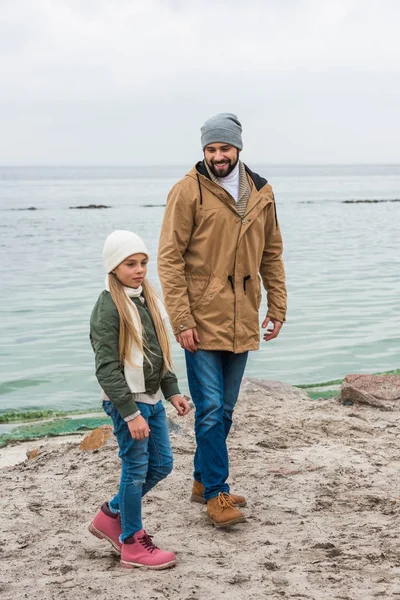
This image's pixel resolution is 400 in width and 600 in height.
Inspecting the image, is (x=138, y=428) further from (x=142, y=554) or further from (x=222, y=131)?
(x=222, y=131)

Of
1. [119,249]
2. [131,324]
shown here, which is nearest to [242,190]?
[119,249]

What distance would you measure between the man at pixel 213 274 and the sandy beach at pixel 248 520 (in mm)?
371

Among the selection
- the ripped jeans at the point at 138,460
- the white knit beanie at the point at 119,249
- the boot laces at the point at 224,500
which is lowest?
the boot laces at the point at 224,500

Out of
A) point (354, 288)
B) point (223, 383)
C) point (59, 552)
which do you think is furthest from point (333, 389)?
point (354, 288)

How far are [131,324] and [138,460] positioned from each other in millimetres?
651

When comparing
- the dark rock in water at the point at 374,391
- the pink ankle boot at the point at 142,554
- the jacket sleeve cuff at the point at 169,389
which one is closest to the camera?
the pink ankle boot at the point at 142,554

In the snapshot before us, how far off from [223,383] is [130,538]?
42.1 inches

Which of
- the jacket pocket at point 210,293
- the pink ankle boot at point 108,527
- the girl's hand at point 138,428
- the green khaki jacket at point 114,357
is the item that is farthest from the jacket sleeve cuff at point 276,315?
the pink ankle boot at point 108,527

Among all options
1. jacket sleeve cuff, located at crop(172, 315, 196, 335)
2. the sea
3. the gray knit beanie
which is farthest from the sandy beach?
the sea

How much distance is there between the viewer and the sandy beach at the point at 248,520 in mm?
3818

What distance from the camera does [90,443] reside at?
6.36 metres

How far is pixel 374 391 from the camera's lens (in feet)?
26.4

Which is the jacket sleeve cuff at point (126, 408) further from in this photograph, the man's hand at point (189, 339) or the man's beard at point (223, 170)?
the man's beard at point (223, 170)

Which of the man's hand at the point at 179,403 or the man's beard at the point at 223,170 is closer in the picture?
the man's hand at the point at 179,403
